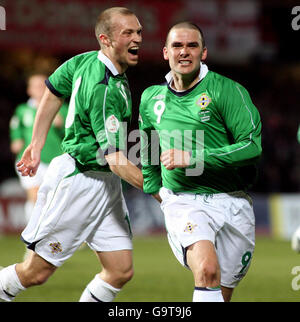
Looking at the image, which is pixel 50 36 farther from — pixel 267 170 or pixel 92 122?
pixel 92 122

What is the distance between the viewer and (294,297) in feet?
21.6

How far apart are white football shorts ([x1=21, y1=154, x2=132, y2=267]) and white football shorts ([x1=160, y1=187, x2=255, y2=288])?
19.9 inches

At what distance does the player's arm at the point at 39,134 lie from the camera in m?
5.09

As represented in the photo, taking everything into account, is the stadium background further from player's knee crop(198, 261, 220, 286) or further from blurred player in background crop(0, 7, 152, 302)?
player's knee crop(198, 261, 220, 286)

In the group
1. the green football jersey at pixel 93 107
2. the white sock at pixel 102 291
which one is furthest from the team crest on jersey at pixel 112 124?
the white sock at pixel 102 291

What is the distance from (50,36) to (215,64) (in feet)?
23.3

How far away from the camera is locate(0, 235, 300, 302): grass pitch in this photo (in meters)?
6.61

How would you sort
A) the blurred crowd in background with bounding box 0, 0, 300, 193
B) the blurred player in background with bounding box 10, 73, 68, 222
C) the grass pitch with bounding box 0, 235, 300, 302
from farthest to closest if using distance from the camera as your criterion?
the blurred crowd in background with bounding box 0, 0, 300, 193 → the blurred player in background with bounding box 10, 73, 68, 222 → the grass pitch with bounding box 0, 235, 300, 302

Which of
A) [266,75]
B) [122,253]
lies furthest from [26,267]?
[266,75]

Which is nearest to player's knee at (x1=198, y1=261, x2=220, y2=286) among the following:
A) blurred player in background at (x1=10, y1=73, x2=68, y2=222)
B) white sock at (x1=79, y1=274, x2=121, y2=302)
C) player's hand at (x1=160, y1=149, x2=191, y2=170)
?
player's hand at (x1=160, y1=149, x2=191, y2=170)

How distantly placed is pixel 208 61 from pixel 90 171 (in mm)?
14923

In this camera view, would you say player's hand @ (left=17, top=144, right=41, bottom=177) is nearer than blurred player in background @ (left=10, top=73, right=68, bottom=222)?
Yes

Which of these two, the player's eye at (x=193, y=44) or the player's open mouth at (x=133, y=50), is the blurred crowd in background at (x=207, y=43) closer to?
the player's open mouth at (x=133, y=50)

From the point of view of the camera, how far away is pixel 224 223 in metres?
4.57
